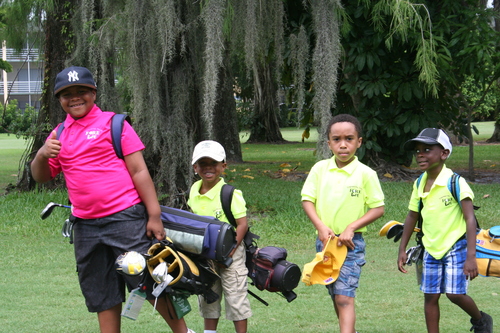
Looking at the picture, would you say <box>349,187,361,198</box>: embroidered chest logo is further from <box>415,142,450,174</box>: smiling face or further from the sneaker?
the sneaker

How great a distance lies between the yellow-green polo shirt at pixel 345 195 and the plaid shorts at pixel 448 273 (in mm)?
507

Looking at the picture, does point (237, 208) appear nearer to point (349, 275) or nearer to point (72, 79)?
point (349, 275)

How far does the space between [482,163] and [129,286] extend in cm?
1325

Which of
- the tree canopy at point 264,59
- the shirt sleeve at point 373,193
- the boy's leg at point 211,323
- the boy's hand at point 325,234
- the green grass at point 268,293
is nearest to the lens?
the boy's hand at point 325,234

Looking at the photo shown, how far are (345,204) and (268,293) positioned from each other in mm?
1973

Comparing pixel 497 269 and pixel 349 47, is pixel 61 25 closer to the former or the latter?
pixel 349 47

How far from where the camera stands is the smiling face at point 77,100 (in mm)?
3805

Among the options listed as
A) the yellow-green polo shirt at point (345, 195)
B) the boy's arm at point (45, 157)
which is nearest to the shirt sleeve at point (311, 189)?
the yellow-green polo shirt at point (345, 195)

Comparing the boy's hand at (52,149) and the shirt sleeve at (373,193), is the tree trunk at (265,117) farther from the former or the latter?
the boy's hand at (52,149)

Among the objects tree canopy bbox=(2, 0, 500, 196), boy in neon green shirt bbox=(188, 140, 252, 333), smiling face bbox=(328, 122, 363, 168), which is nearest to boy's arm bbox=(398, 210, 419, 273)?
smiling face bbox=(328, 122, 363, 168)

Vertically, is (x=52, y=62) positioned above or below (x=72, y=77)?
above

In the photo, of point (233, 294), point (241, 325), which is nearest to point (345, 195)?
point (233, 294)

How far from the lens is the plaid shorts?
4.05 m

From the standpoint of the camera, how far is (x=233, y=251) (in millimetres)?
4082
